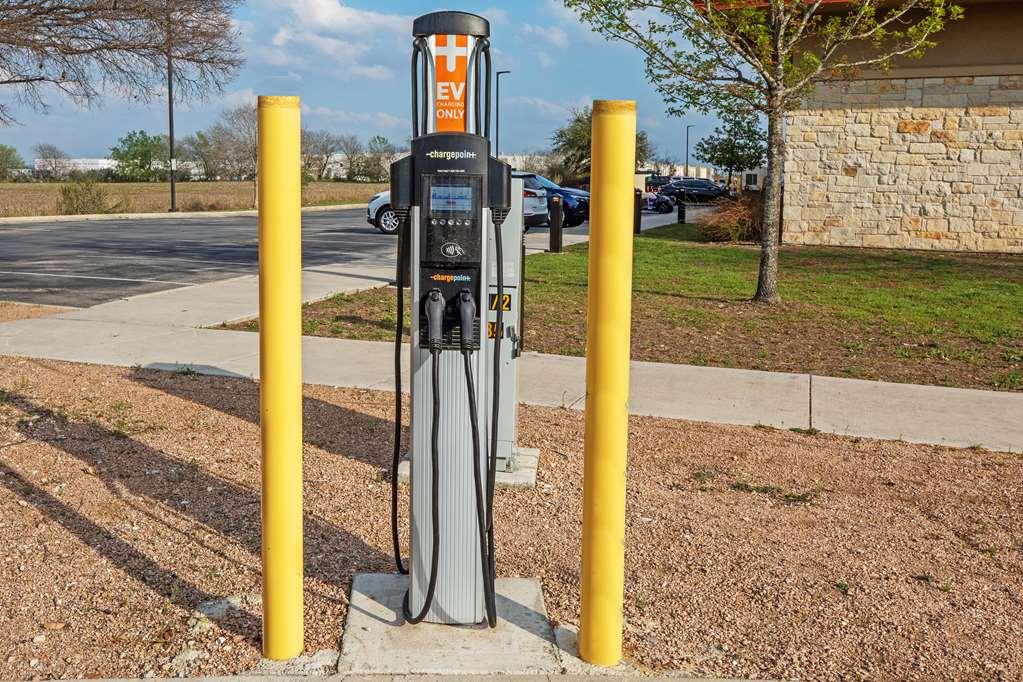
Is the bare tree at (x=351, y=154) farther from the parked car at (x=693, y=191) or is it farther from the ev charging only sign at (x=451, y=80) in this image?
the ev charging only sign at (x=451, y=80)

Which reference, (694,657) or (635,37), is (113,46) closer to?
(635,37)

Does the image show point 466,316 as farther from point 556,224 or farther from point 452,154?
point 556,224

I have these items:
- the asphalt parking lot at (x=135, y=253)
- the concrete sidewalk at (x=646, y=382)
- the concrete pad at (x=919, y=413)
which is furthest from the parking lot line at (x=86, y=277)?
the concrete pad at (x=919, y=413)

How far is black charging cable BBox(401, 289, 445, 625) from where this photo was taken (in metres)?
3.72

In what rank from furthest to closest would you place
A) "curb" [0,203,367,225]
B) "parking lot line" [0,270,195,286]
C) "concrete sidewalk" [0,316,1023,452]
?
"curb" [0,203,367,225] < "parking lot line" [0,270,195,286] < "concrete sidewalk" [0,316,1023,452]

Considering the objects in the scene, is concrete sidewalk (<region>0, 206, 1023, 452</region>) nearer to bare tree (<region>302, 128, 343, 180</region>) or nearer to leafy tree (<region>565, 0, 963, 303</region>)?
leafy tree (<region>565, 0, 963, 303</region>)

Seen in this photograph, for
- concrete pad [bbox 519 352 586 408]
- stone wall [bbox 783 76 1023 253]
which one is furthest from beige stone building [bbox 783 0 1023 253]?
concrete pad [bbox 519 352 586 408]

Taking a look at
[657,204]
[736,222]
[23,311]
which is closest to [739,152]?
[657,204]

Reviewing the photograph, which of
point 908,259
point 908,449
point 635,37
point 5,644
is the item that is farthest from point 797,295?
point 5,644

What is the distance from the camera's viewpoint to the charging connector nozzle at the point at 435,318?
3711mm

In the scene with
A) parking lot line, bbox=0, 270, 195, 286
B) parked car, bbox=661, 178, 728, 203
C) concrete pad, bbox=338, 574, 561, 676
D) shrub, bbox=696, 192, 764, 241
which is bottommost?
concrete pad, bbox=338, 574, 561, 676

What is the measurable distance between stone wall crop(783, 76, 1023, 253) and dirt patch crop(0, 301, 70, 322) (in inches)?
624

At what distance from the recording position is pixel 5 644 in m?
3.87

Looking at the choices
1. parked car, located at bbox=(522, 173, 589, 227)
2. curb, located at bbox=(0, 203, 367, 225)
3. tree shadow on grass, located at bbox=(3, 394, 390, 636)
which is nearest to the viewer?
tree shadow on grass, located at bbox=(3, 394, 390, 636)
